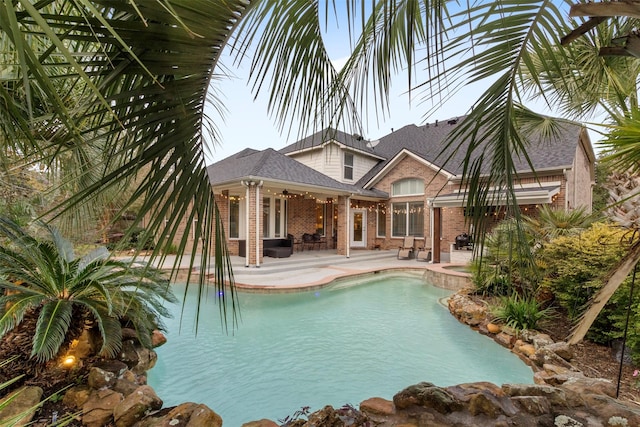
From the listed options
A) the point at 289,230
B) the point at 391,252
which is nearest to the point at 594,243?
the point at 391,252

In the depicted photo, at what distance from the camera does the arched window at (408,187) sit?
15523mm

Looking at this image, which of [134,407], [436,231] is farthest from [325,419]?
[436,231]

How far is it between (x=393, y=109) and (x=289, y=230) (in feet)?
46.1

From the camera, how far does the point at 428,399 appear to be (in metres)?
2.69

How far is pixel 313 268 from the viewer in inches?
454

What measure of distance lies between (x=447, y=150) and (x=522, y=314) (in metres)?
9.53

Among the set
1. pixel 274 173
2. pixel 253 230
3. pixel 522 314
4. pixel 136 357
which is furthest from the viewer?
pixel 274 173

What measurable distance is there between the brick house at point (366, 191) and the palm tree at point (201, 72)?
26.0 feet

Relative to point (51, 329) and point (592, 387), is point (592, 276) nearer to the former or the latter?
point (592, 387)


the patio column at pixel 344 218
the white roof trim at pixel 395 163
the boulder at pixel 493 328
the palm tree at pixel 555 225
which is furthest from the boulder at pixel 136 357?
the white roof trim at pixel 395 163

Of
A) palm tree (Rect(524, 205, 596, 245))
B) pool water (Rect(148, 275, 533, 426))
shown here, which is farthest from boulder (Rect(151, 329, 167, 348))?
palm tree (Rect(524, 205, 596, 245))

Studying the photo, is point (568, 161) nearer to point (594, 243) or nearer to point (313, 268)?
point (594, 243)

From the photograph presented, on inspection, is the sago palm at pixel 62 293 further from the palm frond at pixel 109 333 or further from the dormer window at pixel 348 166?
the dormer window at pixel 348 166

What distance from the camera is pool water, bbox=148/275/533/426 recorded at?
12.0 ft
